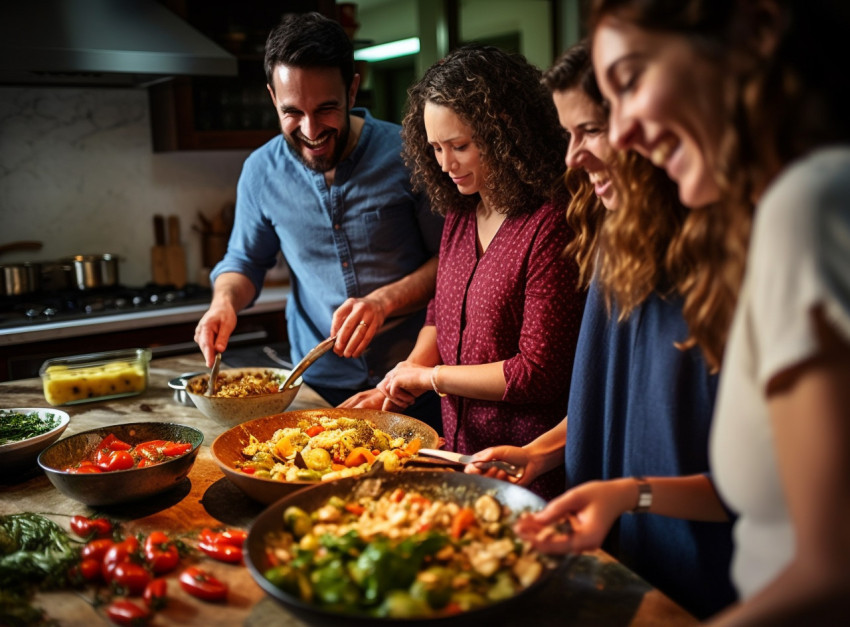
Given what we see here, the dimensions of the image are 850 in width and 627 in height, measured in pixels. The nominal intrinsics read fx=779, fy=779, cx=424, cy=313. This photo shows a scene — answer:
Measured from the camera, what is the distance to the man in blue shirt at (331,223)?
2.37m

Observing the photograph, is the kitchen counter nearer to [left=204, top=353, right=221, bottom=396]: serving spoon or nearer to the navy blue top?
[left=204, top=353, right=221, bottom=396]: serving spoon

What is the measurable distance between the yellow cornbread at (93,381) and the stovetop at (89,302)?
4.85 ft

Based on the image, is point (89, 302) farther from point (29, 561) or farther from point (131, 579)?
point (131, 579)

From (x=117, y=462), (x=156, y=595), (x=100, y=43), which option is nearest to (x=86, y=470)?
(x=117, y=462)

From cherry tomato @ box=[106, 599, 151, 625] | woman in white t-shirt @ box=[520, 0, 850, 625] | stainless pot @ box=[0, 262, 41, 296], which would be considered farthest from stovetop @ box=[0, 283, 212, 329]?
woman in white t-shirt @ box=[520, 0, 850, 625]

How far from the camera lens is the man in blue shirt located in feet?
7.79

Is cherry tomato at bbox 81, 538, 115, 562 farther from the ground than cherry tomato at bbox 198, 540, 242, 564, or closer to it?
farther from the ground

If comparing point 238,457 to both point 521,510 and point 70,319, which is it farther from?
point 70,319

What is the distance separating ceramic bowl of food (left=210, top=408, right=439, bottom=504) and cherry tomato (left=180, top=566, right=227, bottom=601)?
0.80 ft

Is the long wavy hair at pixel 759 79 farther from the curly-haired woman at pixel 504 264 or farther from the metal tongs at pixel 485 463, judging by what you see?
the curly-haired woman at pixel 504 264

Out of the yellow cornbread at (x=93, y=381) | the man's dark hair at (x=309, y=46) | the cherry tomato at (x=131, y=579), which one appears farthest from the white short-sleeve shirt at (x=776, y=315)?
the yellow cornbread at (x=93, y=381)

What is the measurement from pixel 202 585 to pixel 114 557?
17 cm

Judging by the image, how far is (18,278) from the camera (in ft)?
13.1

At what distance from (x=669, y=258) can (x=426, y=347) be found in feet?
3.31
